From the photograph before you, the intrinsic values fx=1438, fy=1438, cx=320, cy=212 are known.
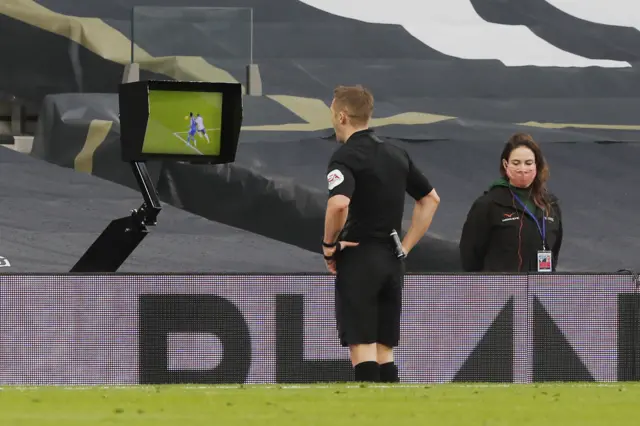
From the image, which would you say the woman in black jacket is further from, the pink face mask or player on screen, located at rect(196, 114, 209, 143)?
player on screen, located at rect(196, 114, 209, 143)

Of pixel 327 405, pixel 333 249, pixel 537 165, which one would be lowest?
pixel 327 405

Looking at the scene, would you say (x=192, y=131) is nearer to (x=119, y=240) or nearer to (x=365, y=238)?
(x=119, y=240)

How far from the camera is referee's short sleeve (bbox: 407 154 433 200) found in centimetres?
610

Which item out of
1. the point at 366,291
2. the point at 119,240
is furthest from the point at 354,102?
the point at 119,240

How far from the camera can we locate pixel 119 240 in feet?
26.0

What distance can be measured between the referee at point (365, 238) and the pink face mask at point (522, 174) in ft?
3.75

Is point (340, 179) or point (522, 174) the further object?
point (522, 174)

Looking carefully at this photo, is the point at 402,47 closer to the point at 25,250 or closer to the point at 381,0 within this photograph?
the point at 381,0

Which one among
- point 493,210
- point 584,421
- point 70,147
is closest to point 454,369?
point 493,210

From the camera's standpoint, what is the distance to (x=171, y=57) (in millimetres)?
16578

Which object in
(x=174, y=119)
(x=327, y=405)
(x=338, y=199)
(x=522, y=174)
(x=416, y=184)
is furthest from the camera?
(x=174, y=119)

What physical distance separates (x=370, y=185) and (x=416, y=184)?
10.5 inches

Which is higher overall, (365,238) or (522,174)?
(522,174)

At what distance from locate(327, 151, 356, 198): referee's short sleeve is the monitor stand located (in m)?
2.08
